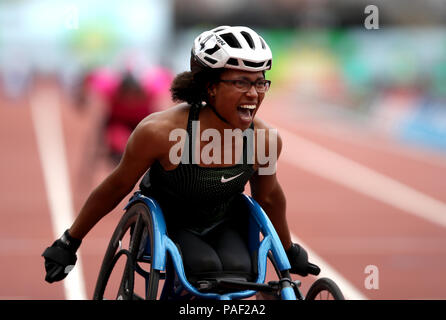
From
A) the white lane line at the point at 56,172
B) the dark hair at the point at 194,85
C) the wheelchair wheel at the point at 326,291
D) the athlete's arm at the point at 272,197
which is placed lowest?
the white lane line at the point at 56,172

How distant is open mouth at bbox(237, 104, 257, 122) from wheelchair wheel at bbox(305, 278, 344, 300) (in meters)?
0.80

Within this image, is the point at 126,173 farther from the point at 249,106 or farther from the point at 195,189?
the point at 249,106

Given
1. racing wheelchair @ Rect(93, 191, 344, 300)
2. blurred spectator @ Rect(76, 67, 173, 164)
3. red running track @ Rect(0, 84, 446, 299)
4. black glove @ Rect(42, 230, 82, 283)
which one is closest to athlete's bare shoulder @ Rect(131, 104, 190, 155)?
racing wheelchair @ Rect(93, 191, 344, 300)

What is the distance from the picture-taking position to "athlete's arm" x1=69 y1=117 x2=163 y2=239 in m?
4.20

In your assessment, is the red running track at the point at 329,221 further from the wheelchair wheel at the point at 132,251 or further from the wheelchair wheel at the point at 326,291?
the wheelchair wheel at the point at 326,291

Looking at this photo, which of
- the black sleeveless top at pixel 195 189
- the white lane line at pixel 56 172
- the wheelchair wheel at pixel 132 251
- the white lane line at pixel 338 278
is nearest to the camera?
the black sleeveless top at pixel 195 189

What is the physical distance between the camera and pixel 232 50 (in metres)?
4.18

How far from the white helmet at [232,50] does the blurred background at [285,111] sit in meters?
1.93

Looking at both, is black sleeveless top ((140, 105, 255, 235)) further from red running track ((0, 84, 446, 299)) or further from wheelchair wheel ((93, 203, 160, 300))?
red running track ((0, 84, 446, 299))

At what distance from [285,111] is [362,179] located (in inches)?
656

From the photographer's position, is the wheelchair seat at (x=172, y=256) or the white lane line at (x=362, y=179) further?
the white lane line at (x=362, y=179)

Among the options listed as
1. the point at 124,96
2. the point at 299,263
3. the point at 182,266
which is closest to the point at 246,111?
the point at 182,266

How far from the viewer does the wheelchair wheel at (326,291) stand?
4148 millimetres

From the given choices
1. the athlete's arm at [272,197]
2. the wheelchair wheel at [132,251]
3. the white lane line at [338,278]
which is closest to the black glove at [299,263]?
the athlete's arm at [272,197]
